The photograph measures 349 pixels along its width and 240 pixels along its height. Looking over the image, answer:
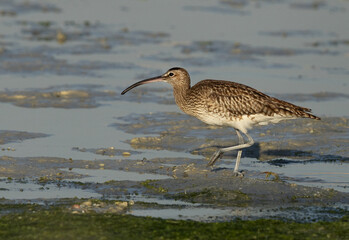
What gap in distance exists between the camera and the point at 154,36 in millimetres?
23688

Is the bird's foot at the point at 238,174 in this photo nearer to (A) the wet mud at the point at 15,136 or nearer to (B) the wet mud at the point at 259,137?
(B) the wet mud at the point at 259,137

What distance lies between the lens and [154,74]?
Result: 18781 millimetres

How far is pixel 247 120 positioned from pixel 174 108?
162 inches

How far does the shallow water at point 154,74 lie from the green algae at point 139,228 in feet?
2.04

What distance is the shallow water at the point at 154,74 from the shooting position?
41.2 feet

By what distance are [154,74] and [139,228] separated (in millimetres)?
10381

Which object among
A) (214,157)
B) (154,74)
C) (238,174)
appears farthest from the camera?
(154,74)

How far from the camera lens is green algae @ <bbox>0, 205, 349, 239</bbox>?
27.6 ft

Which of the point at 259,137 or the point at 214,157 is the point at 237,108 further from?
the point at 259,137

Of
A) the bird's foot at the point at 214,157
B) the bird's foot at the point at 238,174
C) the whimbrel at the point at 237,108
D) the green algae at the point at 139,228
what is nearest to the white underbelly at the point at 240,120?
the whimbrel at the point at 237,108

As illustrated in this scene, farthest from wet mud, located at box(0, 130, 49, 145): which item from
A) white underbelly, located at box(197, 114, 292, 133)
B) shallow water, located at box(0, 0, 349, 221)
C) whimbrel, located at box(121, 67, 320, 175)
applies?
white underbelly, located at box(197, 114, 292, 133)

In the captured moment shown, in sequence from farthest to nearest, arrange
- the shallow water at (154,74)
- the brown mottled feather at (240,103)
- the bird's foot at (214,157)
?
1. the shallow water at (154,74)
2. the brown mottled feather at (240,103)
3. the bird's foot at (214,157)

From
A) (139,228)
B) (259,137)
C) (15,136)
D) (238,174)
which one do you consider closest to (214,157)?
(238,174)

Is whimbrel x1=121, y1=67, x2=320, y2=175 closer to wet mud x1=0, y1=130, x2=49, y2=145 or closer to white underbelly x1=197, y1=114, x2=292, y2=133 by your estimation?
white underbelly x1=197, y1=114, x2=292, y2=133
